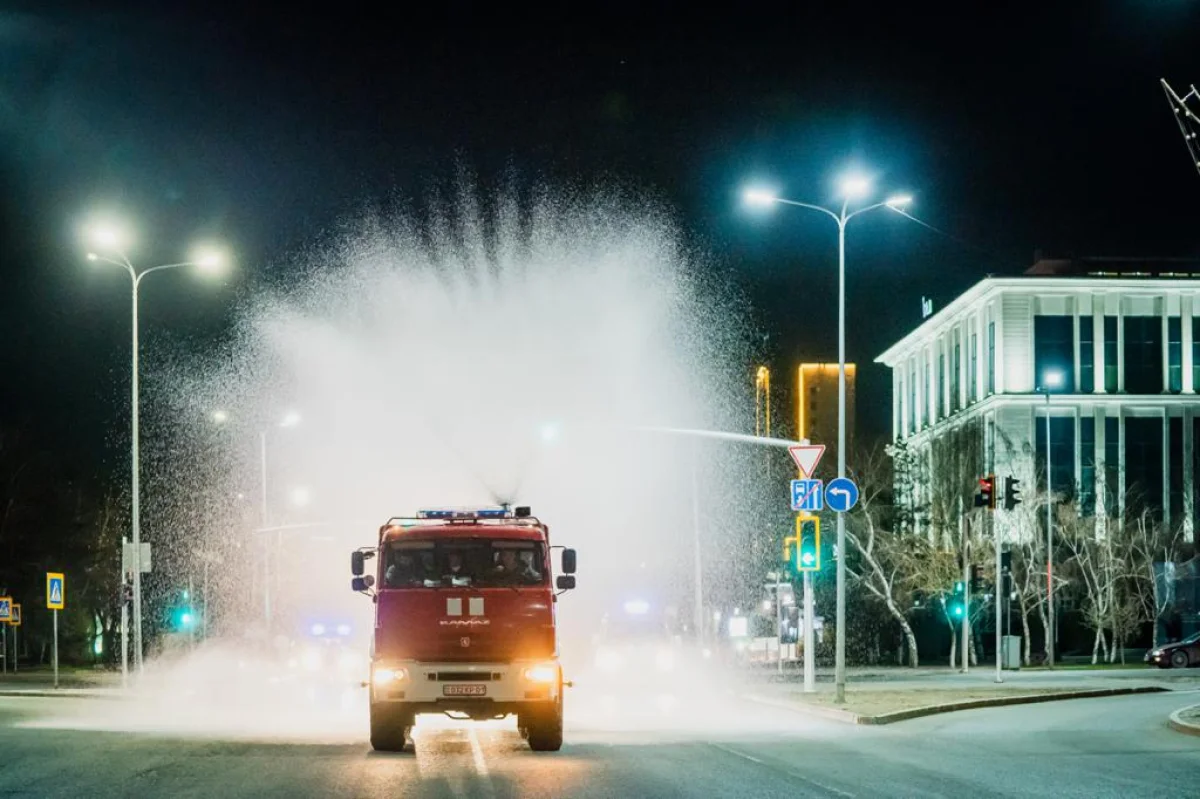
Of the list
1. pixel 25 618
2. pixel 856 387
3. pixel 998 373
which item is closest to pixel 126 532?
pixel 25 618

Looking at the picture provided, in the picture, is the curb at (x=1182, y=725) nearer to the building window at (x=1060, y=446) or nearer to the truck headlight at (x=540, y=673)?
the truck headlight at (x=540, y=673)

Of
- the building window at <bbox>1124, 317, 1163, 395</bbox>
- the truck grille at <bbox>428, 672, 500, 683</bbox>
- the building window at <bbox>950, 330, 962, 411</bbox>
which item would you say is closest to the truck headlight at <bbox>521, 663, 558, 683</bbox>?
the truck grille at <bbox>428, 672, 500, 683</bbox>

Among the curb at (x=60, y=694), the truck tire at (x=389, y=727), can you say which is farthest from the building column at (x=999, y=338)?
the truck tire at (x=389, y=727)

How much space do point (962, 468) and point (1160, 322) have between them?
96.7ft

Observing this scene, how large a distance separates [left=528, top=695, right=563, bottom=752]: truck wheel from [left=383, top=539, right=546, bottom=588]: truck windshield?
1.60 metres

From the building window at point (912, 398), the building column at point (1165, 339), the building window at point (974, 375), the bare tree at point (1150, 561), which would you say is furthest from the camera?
the building window at point (912, 398)

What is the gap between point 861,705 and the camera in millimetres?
31141

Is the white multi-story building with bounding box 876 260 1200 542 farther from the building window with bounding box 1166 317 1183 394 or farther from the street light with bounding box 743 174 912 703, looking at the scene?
the street light with bounding box 743 174 912 703

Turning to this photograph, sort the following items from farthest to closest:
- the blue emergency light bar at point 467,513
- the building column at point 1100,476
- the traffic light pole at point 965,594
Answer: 1. the building column at point 1100,476
2. the traffic light pole at point 965,594
3. the blue emergency light bar at point 467,513

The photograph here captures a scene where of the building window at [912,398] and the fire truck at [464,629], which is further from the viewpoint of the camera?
the building window at [912,398]

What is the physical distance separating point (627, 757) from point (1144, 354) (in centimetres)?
7595

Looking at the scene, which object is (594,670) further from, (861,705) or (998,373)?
(998,373)

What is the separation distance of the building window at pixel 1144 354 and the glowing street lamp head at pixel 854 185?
6132cm

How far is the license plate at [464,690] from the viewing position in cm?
2059
